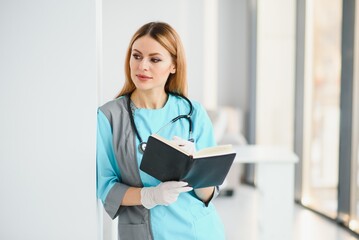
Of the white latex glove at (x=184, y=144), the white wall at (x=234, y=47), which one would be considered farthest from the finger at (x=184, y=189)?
the white wall at (x=234, y=47)

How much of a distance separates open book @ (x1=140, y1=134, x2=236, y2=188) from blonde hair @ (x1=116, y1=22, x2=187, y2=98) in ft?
0.99

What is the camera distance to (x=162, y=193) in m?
1.62

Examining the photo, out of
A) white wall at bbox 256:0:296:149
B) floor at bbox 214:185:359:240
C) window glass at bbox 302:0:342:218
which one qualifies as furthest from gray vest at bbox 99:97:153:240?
white wall at bbox 256:0:296:149

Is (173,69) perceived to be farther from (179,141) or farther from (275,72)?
(275,72)

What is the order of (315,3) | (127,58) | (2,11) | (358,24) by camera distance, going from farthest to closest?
1. (315,3)
2. (358,24)
3. (127,58)
4. (2,11)

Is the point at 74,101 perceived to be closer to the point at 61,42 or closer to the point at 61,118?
the point at 61,118

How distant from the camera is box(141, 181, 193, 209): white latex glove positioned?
5.30 ft

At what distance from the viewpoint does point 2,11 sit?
151 centimetres

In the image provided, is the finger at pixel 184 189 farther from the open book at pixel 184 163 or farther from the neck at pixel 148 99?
the neck at pixel 148 99

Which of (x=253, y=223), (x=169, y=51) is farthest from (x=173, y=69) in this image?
(x=253, y=223)

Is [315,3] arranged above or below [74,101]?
above

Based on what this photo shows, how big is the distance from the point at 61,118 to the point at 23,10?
1.07 feet

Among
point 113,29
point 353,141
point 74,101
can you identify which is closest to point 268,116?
point 353,141

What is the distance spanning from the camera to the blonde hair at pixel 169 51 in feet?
5.56
